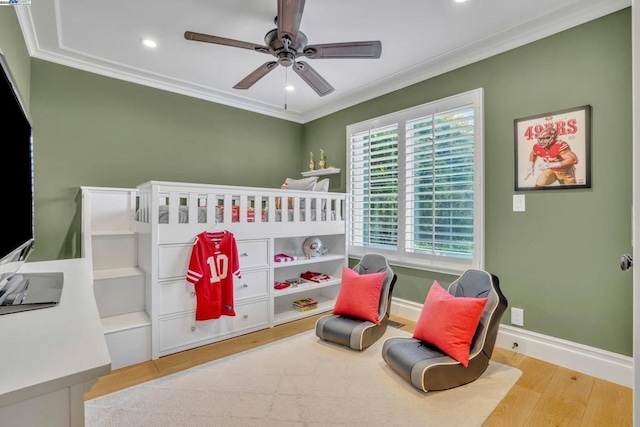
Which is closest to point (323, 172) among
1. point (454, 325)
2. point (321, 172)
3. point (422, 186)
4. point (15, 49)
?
point (321, 172)

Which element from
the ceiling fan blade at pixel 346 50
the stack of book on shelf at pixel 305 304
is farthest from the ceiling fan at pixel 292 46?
the stack of book on shelf at pixel 305 304

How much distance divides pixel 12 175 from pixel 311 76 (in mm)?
1999

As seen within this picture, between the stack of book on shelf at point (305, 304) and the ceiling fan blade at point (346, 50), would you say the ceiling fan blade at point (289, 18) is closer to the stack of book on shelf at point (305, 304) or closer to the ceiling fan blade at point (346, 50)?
→ the ceiling fan blade at point (346, 50)

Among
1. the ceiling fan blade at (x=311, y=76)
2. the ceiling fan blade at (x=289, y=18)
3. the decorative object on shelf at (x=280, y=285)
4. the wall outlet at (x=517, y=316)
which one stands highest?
the ceiling fan blade at (x=289, y=18)

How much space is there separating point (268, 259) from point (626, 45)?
126 inches

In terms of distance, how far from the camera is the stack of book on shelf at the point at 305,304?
3496 mm

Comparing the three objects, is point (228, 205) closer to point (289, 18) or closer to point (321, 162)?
point (289, 18)

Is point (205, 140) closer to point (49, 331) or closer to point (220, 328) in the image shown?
point (220, 328)

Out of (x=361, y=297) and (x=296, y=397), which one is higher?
(x=361, y=297)

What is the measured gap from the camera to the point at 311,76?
2506mm

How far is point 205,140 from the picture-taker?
3.88 metres

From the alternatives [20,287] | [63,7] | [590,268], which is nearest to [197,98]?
[63,7]

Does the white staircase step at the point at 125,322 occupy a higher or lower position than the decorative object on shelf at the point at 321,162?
lower

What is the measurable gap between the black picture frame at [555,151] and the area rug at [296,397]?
146 centimetres
